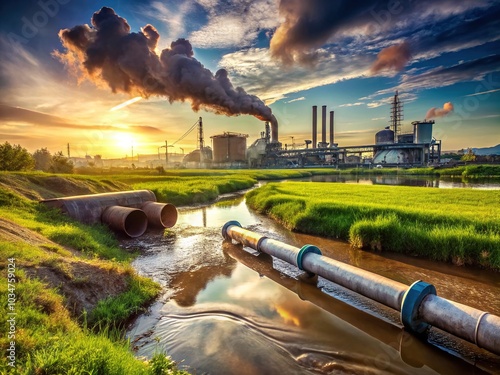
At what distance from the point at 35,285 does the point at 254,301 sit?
3877mm

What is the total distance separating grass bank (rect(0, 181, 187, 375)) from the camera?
2.68m

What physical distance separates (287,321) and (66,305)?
3779mm

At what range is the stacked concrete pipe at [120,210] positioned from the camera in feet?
33.5

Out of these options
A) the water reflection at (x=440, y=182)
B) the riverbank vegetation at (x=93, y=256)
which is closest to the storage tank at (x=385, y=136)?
the water reflection at (x=440, y=182)

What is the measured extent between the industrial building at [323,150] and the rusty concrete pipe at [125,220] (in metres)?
61.8

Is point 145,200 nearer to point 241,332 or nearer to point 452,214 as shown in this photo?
point 241,332

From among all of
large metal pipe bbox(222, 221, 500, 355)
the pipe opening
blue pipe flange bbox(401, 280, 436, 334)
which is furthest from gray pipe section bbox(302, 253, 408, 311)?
the pipe opening

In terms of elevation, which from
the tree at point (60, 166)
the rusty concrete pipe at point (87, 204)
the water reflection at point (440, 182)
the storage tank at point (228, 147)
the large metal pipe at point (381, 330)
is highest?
the storage tank at point (228, 147)

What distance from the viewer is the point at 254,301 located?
18.8ft

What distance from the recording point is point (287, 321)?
4980 millimetres

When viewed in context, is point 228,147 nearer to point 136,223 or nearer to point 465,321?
point 136,223

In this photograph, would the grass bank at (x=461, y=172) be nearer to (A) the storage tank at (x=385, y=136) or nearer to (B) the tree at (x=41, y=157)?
(A) the storage tank at (x=385, y=136)

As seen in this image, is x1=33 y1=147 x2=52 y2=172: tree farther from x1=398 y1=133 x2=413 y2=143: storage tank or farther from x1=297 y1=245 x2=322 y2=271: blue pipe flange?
x1=398 y1=133 x2=413 y2=143: storage tank

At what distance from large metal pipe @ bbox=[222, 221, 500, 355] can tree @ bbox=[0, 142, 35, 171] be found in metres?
26.0
